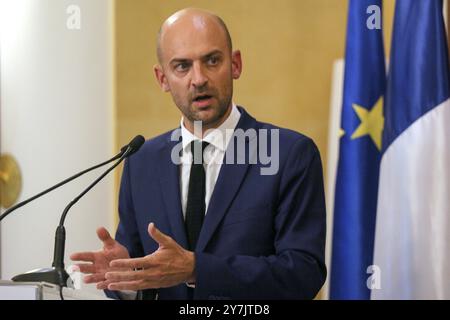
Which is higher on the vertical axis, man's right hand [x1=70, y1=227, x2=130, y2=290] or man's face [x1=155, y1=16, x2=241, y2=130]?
man's face [x1=155, y1=16, x2=241, y2=130]

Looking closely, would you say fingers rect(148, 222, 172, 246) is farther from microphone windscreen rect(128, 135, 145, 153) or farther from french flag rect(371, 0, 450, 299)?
french flag rect(371, 0, 450, 299)

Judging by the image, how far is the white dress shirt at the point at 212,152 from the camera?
2842mm

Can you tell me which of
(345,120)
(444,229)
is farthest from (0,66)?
(444,229)

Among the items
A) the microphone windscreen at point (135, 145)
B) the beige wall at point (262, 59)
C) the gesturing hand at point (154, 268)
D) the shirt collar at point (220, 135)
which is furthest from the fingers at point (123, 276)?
the beige wall at point (262, 59)

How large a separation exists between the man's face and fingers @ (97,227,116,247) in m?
0.54

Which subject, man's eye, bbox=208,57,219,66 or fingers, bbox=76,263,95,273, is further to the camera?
man's eye, bbox=208,57,219,66

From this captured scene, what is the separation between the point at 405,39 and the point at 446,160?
61cm

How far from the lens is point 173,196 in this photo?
279cm

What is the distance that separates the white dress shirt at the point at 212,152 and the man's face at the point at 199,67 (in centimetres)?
4

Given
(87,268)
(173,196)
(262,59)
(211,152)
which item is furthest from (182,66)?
(262,59)

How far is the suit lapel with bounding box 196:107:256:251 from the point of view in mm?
2709

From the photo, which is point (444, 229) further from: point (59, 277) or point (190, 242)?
point (59, 277)

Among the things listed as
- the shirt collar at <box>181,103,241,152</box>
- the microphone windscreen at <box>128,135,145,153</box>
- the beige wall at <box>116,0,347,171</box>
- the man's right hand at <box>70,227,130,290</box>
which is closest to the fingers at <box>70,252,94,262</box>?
the man's right hand at <box>70,227,130,290</box>

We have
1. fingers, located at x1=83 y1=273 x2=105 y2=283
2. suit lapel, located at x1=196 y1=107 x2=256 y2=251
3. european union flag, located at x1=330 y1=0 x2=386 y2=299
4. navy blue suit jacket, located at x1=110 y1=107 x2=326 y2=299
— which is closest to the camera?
A: fingers, located at x1=83 y1=273 x2=105 y2=283
